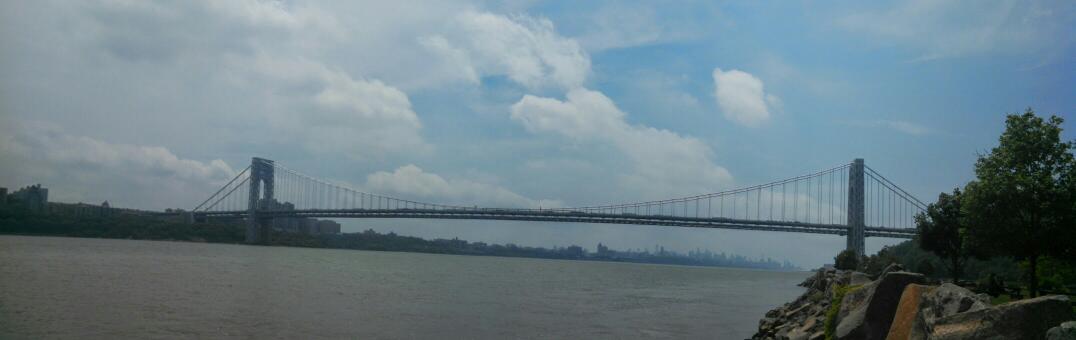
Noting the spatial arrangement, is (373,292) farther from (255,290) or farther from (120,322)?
(120,322)

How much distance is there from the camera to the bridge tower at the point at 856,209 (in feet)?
225

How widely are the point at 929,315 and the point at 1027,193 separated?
28.8ft

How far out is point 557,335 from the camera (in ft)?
60.0

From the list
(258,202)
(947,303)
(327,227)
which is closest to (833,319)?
(947,303)

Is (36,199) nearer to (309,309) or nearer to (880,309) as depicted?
(309,309)

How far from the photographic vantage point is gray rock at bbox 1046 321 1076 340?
6.27 meters

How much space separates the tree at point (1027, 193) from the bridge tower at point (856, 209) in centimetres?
5500

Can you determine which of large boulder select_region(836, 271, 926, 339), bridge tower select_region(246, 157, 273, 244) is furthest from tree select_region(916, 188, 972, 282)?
bridge tower select_region(246, 157, 273, 244)

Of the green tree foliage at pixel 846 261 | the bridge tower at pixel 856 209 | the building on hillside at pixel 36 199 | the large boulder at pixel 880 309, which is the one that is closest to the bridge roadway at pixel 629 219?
the bridge tower at pixel 856 209

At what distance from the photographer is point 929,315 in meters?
8.70

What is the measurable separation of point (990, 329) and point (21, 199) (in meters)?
59.4

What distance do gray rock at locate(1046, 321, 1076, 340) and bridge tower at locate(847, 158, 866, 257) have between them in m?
66.1

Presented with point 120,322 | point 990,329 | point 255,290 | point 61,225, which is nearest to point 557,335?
point 120,322

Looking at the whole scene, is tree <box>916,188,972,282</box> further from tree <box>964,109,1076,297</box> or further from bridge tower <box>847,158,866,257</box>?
bridge tower <box>847,158,866,257</box>
